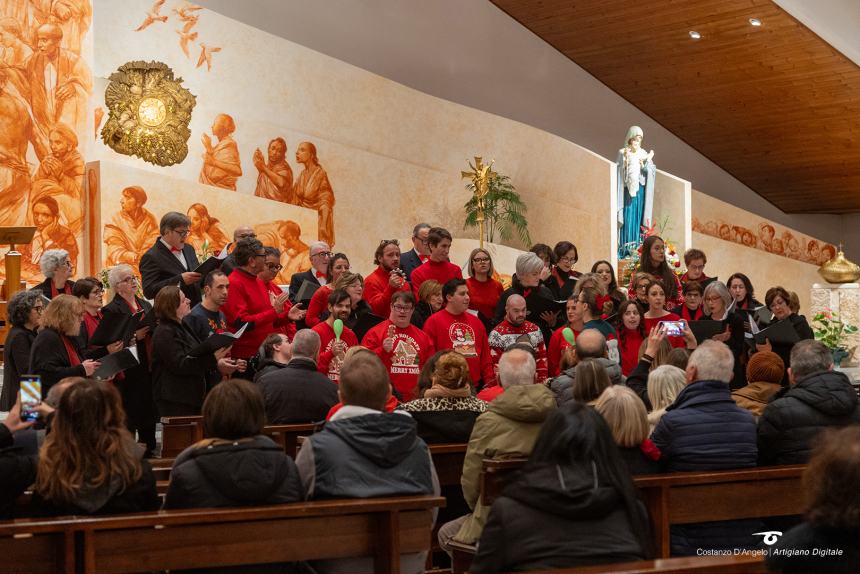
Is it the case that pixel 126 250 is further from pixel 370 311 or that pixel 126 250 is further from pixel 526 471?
pixel 526 471

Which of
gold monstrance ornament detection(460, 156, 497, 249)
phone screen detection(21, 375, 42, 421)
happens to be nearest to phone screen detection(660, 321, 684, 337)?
phone screen detection(21, 375, 42, 421)

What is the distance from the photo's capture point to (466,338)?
22.2 feet

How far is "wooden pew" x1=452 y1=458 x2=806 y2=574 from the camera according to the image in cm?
383

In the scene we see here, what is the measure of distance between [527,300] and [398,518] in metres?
4.21

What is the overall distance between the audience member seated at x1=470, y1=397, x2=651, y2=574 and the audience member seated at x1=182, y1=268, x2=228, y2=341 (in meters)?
3.97

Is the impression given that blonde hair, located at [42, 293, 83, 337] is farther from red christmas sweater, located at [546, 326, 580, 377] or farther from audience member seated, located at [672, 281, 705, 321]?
audience member seated, located at [672, 281, 705, 321]

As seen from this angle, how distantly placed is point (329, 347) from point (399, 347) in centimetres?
44

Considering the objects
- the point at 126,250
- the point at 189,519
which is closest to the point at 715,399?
the point at 189,519

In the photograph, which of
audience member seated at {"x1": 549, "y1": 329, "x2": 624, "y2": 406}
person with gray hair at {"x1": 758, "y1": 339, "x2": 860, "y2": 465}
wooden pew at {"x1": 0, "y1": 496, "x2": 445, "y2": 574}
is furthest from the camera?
audience member seated at {"x1": 549, "y1": 329, "x2": 624, "y2": 406}

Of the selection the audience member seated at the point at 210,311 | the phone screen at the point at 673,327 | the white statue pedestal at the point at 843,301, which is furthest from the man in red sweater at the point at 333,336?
the white statue pedestal at the point at 843,301

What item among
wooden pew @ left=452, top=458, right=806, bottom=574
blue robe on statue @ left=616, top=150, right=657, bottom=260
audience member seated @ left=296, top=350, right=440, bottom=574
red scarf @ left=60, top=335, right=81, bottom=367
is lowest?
wooden pew @ left=452, top=458, right=806, bottom=574

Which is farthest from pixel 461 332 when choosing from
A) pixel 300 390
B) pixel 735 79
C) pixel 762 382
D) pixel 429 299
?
pixel 735 79

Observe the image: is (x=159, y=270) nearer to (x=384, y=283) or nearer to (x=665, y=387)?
(x=384, y=283)

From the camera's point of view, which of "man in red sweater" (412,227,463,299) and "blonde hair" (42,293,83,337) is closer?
"blonde hair" (42,293,83,337)
